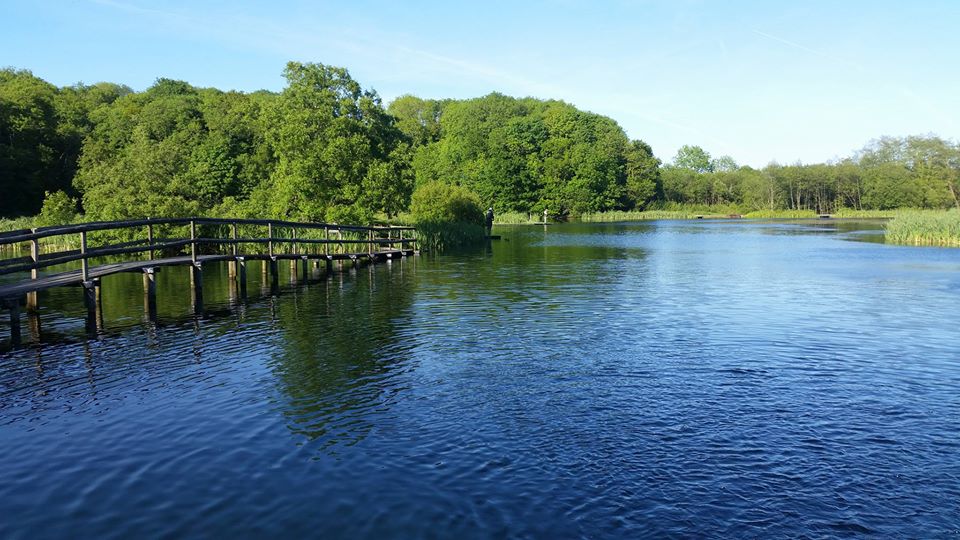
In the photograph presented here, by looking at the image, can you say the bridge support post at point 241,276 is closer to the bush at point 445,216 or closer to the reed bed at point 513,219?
the bush at point 445,216

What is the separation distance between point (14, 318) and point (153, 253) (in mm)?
8073

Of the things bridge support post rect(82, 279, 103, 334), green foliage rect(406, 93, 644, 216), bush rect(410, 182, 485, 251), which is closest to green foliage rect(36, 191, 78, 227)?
bush rect(410, 182, 485, 251)

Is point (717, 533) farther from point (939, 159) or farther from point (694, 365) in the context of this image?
point (939, 159)

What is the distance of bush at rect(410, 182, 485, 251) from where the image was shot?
5172cm

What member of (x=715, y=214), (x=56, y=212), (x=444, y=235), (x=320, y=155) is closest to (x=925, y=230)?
(x=444, y=235)

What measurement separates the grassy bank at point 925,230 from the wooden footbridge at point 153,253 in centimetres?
3707

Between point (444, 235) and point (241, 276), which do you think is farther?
point (444, 235)

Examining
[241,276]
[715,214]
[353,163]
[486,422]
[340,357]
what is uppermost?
[353,163]

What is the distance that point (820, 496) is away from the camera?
25.4ft

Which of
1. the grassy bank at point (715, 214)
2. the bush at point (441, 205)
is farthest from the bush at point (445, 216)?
the grassy bank at point (715, 214)

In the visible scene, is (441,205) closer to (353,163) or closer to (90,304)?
(353,163)

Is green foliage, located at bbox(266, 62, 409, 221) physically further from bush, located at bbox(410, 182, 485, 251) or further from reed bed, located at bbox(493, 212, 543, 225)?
reed bed, located at bbox(493, 212, 543, 225)

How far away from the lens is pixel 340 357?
14812 millimetres

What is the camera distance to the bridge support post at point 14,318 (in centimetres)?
1585
